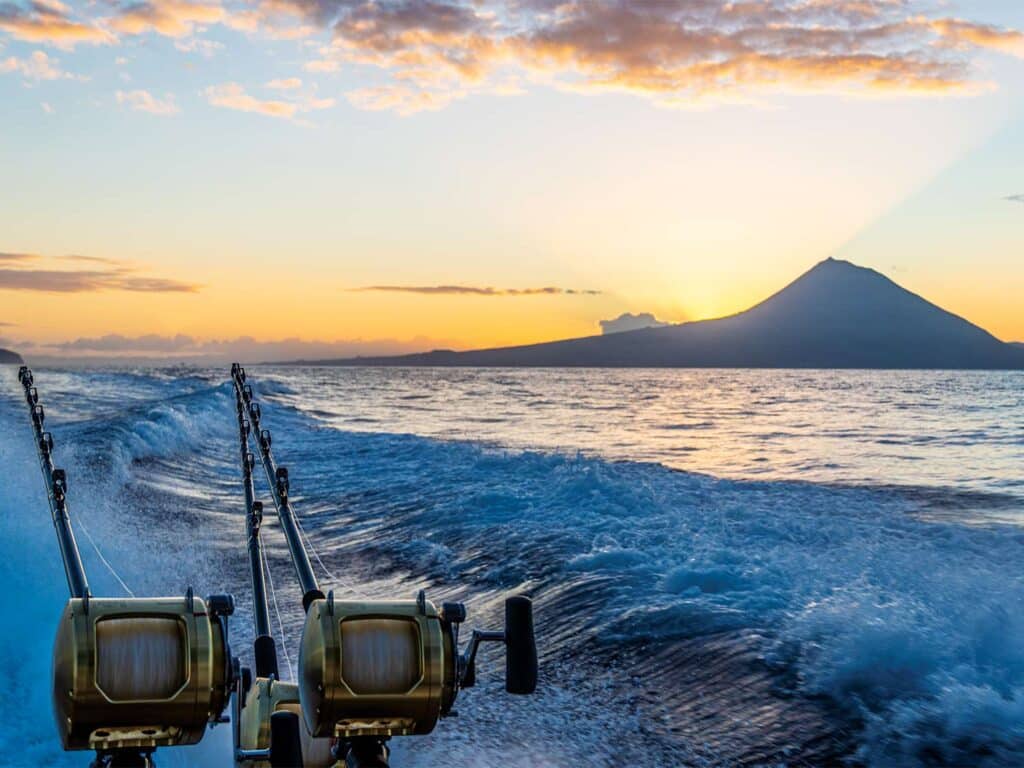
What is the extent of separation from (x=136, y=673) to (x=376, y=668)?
70 cm

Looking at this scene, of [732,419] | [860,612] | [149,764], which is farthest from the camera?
[732,419]

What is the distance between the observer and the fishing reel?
9.84ft

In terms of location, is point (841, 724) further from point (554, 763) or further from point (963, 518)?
point (963, 518)

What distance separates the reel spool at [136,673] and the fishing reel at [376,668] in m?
0.30

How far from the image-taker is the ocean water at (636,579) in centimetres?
622

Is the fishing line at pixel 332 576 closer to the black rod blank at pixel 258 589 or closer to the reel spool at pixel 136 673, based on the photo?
the black rod blank at pixel 258 589

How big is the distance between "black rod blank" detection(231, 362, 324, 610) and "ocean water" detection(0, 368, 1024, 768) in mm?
1285

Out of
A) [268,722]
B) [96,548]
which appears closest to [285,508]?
[268,722]

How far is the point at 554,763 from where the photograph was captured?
5.79m

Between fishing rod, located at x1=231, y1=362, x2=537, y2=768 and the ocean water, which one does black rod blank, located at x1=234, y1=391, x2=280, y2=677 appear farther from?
the ocean water

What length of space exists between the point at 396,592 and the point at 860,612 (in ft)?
13.9

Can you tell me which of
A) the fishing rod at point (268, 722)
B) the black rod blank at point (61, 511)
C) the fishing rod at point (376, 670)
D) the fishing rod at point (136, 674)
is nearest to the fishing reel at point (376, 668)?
the fishing rod at point (376, 670)

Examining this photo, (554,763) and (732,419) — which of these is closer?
(554,763)

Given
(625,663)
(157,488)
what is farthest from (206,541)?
(625,663)
